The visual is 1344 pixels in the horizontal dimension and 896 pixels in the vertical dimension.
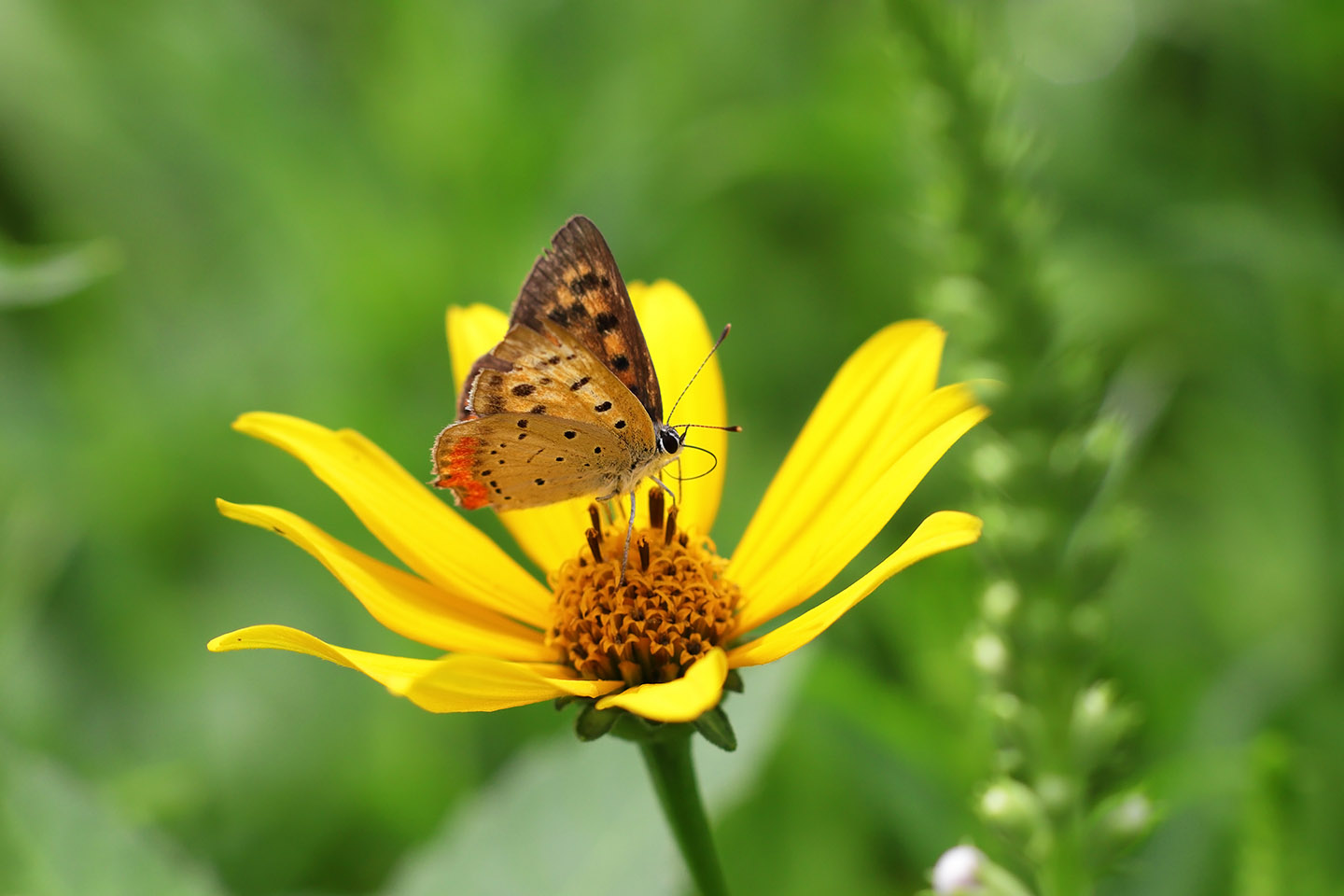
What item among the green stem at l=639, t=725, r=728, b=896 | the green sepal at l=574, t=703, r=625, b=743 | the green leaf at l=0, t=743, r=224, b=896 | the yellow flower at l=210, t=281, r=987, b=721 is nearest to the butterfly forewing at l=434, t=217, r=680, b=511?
the yellow flower at l=210, t=281, r=987, b=721

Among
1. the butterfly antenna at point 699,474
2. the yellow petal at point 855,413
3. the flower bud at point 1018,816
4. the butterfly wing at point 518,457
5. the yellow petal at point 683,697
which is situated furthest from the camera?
the butterfly antenna at point 699,474

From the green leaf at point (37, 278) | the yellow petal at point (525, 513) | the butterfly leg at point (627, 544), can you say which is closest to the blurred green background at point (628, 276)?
the green leaf at point (37, 278)

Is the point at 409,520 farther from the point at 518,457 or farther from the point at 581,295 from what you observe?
the point at 581,295

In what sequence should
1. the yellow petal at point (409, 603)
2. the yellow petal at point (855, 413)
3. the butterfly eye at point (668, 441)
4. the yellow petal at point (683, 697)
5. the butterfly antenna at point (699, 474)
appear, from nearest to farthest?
the yellow petal at point (683, 697) < the yellow petal at point (409, 603) < the yellow petal at point (855, 413) < the butterfly eye at point (668, 441) < the butterfly antenna at point (699, 474)

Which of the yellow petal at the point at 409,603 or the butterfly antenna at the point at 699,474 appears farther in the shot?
the butterfly antenna at the point at 699,474

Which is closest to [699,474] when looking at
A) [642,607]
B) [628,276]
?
[642,607]

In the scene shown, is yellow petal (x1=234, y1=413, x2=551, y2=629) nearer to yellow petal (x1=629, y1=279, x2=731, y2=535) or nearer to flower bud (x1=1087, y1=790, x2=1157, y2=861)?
yellow petal (x1=629, y1=279, x2=731, y2=535)

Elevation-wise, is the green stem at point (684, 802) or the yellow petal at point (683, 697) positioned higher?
the yellow petal at point (683, 697)

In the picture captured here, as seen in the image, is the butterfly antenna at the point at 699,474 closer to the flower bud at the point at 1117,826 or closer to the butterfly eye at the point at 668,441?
the butterfly eye at the point at 668,441
